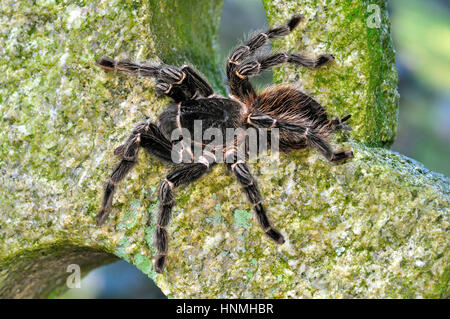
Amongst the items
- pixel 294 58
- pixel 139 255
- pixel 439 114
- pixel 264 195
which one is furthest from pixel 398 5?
pixel 139 255

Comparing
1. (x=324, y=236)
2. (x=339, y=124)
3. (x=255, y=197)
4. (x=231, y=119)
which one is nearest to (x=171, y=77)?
(x=231, y=119)

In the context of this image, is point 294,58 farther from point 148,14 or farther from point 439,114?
point 439,114

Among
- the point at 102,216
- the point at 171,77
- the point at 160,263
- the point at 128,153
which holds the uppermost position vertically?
the point at 171,77

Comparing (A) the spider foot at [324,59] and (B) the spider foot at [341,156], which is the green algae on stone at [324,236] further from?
(A) the spider foot at [324,59]

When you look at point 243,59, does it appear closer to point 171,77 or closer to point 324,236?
point 171,77

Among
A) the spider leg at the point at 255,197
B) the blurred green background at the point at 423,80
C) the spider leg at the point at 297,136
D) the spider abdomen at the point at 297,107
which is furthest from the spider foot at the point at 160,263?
the blurred green background at the point at 423,80

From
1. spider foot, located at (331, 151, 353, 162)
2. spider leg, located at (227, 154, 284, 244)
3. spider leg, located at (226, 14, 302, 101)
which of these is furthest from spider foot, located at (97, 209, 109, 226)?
spider foot, located at (331, 151, 353, 162)

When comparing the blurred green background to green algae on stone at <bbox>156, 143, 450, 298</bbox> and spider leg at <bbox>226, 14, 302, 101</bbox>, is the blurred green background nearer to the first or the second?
spider leg at <bbox>226, 14, 302, 101</bbox>
